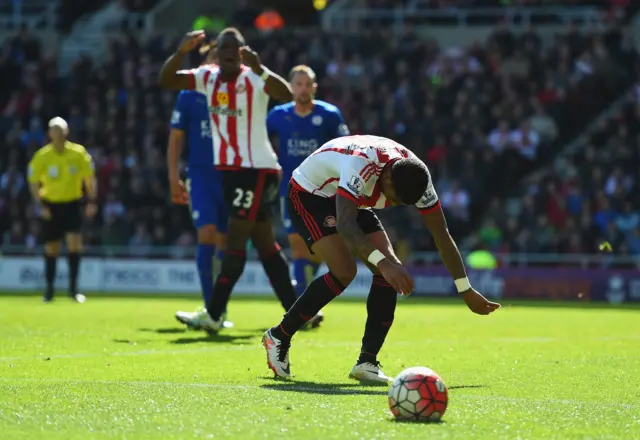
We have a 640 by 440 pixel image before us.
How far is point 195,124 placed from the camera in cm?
1262

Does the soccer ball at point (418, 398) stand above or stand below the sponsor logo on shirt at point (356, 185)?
below

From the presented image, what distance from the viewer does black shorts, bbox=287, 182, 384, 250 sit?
26.2 ft

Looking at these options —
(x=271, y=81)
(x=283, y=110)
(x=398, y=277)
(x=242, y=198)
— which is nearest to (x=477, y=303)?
(x=398, y=277)

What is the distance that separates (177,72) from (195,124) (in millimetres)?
1727

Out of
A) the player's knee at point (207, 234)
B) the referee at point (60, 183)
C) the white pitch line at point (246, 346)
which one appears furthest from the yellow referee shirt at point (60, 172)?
the white pitch line at point (246, 346)

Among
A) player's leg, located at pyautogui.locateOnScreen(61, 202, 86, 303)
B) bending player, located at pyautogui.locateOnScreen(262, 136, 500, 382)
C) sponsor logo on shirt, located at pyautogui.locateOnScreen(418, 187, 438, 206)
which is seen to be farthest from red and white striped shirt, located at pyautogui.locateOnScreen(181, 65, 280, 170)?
player's leg, located at pyautogui.locateOnScreen(61, 202, 86, 303)

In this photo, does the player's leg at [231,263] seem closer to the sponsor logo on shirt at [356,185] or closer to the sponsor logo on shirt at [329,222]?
the sponsor logo on shirt at [329,222]

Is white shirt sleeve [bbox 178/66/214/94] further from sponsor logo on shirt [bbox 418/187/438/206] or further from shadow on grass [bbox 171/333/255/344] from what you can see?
sponsor logo on shirt [bbox 418/187/438/206]

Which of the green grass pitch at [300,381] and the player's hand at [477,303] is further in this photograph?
the player's hand at [477,303]

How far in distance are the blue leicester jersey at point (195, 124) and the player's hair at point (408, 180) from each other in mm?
5648

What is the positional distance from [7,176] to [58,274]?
499 cm

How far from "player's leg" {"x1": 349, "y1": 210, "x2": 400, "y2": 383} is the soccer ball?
1.72 metres

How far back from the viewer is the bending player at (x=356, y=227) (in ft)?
24.1

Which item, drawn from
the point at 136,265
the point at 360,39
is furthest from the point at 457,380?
the point at 360,39
